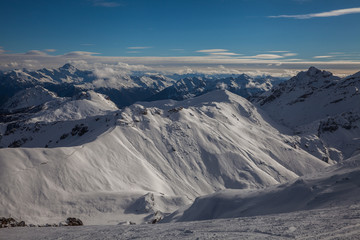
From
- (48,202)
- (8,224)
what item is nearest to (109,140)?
(48,202)

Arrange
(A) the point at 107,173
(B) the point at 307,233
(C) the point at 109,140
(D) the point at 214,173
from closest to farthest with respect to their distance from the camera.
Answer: (B) the point at 307,233 → (A) the point at 107,173 → (C) the point at 109,140 → (D) the point at 214,173

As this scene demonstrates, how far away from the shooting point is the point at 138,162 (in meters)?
69.9

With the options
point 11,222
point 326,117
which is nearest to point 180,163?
point 11,222

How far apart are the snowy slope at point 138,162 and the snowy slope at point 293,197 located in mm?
18331

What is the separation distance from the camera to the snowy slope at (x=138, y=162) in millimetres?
43156

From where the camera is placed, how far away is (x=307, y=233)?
13.3 meters

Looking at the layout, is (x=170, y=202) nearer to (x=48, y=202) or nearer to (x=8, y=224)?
(x=48, y=202)

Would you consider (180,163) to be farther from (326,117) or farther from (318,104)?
(318,104)

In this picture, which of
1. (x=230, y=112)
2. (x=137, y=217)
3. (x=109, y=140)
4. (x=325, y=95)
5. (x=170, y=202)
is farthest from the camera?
(x=325, y=95)

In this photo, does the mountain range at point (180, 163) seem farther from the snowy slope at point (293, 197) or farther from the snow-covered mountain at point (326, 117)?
the snow-covered mountain at point (326, 117)

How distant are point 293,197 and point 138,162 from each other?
52252mm

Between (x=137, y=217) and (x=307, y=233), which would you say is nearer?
(x=307, y=233)

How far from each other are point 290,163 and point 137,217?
8038cm

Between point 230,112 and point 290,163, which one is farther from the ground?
point 230,112
